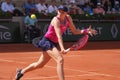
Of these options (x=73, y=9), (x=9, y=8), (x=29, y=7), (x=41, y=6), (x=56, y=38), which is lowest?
(x=73, y=9)

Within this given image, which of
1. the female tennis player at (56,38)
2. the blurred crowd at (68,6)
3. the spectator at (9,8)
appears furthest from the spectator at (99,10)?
the female tennis player at (56,38)

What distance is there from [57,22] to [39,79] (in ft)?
7.92

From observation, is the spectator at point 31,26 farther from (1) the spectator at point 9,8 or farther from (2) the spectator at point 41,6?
(2) the spectator at point 41,6

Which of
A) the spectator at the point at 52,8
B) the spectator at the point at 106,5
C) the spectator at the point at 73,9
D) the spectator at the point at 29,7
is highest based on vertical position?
the spectator at the point at 29,7

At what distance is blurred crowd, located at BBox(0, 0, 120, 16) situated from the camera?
24403mm

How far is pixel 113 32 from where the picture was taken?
2733 centimetres

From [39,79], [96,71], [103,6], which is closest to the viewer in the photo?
[39,79]

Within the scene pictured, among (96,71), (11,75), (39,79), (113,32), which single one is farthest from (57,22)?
(113,32)

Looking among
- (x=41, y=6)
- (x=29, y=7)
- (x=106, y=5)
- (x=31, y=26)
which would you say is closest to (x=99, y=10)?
(x=106, y=5)

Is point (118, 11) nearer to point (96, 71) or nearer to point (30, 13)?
point (30, 13)

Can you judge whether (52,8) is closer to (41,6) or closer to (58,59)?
(41,6)

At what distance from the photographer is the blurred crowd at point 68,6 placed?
2440 cm

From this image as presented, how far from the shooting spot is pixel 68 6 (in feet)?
88.2

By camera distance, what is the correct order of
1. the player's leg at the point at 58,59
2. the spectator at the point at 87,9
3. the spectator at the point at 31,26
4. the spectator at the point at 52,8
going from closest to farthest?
the player's leg at the point at 58,59 → the spectator at the point at 31,26 → the spectator at the point at 52,8 → the spectator at the point at 87,9
